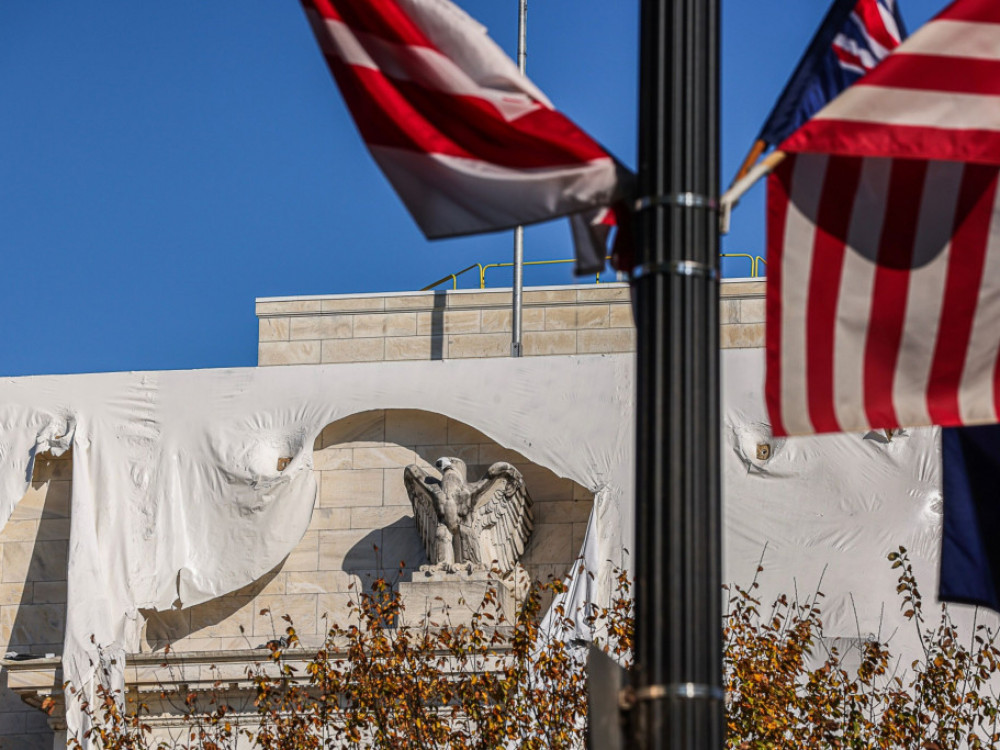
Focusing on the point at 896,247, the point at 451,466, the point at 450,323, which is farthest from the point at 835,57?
the point at 450,323

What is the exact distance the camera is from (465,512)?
18.7 meters

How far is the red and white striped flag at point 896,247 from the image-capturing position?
522 cm

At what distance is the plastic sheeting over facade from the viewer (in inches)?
712

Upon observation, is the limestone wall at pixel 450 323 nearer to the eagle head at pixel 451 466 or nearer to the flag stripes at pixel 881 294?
the eagle head at pixel 451 466

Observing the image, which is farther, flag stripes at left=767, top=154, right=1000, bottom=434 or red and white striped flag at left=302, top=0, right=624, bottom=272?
flag stripes at left=767, top=154, right=1000, bottom=434

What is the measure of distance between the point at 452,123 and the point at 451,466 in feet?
43.8

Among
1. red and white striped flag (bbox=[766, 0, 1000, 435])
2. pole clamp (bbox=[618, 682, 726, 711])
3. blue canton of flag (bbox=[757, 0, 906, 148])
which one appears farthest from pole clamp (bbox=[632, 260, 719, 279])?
pole clamp (bbox=[618, 682, 726, 711])

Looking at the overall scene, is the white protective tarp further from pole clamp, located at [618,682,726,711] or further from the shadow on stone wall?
pole clamp, located at [618,682,726,711]

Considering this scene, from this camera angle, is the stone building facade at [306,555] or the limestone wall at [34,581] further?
the limestone wall at [34,581]

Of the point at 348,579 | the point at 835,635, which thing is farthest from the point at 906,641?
the point at 348,579

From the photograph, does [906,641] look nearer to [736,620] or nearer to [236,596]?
[736,620]

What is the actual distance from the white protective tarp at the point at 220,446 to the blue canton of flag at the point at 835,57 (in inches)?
496

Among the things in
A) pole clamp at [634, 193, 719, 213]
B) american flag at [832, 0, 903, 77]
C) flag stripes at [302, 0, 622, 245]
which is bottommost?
pole clamp at [634, 193, 719, 213]

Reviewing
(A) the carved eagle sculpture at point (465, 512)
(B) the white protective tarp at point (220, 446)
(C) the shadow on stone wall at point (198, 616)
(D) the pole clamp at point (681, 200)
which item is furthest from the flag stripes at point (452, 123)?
(C) the shadow on stone wall at point (198, 616)
